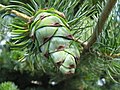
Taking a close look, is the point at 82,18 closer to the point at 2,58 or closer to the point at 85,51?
the point at 85,51

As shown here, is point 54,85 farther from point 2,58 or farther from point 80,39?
point 80,39

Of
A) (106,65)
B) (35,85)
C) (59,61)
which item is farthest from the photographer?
(35,85)

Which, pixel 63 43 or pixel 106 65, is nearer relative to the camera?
pixel 63 43

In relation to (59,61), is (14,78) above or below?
below

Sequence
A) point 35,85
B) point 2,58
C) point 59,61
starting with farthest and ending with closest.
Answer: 1. point 35,85
2. point 2,58
3. point 59,61

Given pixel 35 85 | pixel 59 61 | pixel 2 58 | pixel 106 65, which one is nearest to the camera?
pixel 59 61

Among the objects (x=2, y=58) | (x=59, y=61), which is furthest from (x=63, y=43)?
(x=2, y=58)

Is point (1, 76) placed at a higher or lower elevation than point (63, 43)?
lower

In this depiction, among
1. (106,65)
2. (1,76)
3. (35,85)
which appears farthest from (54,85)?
(106,65)

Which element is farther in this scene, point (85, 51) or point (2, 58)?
point (2, 58)
